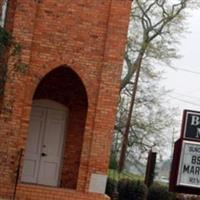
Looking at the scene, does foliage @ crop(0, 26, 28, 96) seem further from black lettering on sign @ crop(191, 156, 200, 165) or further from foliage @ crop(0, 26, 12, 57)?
black lettering on sign @ crop(191, 156, 200, 165)

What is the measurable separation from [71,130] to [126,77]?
84.4ft

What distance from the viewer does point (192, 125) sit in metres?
12.4

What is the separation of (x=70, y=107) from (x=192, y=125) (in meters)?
12.4

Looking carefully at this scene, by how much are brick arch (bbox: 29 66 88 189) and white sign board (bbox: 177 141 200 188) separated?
436 inches

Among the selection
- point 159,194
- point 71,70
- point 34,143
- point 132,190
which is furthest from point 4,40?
point 159,194

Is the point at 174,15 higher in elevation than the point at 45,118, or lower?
higher

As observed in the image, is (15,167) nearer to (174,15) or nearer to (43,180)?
(43,180)

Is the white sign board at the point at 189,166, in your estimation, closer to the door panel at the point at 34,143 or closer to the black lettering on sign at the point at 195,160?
the black lettering on sign at the point at 195,160

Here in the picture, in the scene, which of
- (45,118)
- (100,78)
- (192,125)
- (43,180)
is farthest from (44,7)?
(192,125)

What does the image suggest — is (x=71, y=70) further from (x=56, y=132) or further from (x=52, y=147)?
(x=52, y=147)

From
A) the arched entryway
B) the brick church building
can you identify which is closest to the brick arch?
the arched entryway

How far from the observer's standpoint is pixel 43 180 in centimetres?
2464

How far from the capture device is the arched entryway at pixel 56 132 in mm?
24312

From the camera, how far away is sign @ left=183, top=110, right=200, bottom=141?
1223 cm
